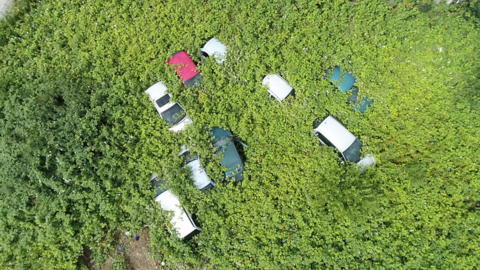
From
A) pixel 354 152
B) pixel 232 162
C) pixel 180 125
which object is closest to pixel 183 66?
pixel 180 125

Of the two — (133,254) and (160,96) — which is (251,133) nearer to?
(160,96)

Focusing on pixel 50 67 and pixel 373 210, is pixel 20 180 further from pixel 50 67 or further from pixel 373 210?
pixel 373 210

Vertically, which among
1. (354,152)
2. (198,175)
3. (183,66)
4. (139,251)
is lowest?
(354,152)

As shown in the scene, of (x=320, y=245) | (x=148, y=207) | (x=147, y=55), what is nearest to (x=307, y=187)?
(x=320, y=245)

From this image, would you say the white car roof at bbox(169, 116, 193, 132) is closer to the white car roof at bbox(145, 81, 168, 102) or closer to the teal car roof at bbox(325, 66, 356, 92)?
the white car roof at bbox(145, 81, 168, 102)

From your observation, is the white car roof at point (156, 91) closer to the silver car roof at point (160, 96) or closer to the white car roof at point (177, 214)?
the silver car roof at point (160, 96)

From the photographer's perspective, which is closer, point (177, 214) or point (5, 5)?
point (177, 214)

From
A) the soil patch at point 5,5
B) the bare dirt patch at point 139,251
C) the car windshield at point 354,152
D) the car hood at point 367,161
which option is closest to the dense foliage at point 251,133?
the car hood at point 367,161

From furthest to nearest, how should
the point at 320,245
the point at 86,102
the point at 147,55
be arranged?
the point at 147,55, the point at 86,102, the point at 320,245
